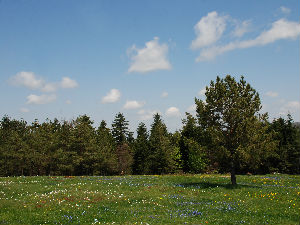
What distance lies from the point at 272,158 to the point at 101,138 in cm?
3969

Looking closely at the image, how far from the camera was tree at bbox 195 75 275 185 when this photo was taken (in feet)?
73.6

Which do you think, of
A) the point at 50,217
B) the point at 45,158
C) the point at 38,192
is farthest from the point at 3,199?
the point at 45,158

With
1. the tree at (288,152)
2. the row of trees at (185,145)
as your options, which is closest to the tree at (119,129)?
the row of trees at (185,145)

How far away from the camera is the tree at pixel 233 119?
22422mm

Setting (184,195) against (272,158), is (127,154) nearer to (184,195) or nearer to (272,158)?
(272,158)

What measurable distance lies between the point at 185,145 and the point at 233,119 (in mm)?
29580

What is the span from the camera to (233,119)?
75.3 feet

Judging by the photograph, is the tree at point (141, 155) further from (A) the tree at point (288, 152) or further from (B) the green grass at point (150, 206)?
(B) the green grass at point (150, 206)

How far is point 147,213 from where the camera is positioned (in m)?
13.8

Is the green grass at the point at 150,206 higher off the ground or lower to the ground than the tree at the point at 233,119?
lower

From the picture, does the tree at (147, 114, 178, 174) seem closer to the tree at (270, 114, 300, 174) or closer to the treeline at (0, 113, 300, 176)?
the treeline at (0, 113, 300, 176)

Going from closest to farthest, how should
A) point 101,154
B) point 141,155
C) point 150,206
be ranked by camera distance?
1. point 150,206
2. point 101,154
3. point 141,155

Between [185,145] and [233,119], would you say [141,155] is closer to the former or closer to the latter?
[185,145]

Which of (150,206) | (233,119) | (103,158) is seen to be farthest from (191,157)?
(150,206)
